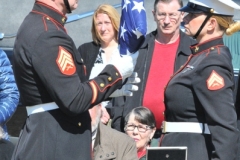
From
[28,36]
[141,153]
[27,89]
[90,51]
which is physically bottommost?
[141,153]

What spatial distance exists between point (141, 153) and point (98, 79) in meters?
1.98

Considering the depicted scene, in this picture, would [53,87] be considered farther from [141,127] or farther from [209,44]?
[141,127]

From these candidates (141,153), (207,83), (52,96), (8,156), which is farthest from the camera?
(141,153)

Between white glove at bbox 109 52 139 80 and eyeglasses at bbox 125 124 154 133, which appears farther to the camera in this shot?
eyeglasses at bbox 125 124 154 133

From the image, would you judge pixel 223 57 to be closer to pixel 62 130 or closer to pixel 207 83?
pixel 207 83

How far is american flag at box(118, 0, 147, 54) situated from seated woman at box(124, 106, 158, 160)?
175 centimetres

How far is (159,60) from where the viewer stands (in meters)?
5.30

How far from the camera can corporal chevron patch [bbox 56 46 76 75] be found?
310 cm

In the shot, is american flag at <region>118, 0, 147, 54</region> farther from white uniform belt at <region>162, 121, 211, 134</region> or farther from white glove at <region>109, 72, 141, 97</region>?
white uniform belt at <region>162, 121, 211, 134</region>

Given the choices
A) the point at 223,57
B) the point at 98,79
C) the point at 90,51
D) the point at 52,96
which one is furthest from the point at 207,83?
the point at 90,51

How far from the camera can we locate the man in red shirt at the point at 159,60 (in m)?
5.17

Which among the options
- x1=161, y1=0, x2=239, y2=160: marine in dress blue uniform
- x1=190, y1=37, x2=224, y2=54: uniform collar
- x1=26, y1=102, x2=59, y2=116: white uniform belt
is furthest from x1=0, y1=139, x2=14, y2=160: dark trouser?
x1=190, y1=37, x2=224, y2=54: uniform collar

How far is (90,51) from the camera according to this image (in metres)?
5.65

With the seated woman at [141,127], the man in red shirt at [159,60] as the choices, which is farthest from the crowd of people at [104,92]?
the man in red shirt at [159,60]
